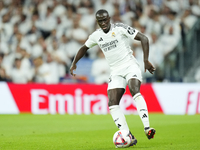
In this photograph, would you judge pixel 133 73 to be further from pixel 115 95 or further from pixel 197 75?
pixel 197 75

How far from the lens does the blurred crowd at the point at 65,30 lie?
15.1 meters

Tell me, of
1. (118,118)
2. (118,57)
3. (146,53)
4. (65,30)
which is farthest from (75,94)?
(146,53)

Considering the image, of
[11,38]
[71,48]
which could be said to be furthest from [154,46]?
[11,38]

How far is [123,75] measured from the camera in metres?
6.67

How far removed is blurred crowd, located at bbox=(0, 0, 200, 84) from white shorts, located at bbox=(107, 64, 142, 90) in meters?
8.19

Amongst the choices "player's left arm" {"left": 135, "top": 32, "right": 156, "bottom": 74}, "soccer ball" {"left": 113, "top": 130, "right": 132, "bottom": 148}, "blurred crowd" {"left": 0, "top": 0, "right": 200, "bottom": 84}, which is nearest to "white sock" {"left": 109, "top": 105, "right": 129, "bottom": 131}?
"soccer ball" {"left": 113, "top": 130, "right": 132, "bottom": 148}

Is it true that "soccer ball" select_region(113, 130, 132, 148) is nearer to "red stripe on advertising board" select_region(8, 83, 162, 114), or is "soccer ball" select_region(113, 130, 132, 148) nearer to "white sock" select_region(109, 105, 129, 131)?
"white sock" select_region(109, 105, 129, 131)

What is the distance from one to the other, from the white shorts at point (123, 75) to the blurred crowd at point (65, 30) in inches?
323

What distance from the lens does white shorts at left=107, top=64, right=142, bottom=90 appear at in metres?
6.57

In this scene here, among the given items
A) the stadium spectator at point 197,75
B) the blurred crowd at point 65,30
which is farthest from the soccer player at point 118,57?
the stadium spectator at point 197,75

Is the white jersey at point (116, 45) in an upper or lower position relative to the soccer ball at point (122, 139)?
upper

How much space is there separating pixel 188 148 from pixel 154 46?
9.66 meters

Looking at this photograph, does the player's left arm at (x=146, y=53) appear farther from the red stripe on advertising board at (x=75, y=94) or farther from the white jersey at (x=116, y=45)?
the red stripe on advertising board at (x=75, y=94)

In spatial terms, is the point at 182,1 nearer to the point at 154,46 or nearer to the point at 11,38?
the point at 154,46
